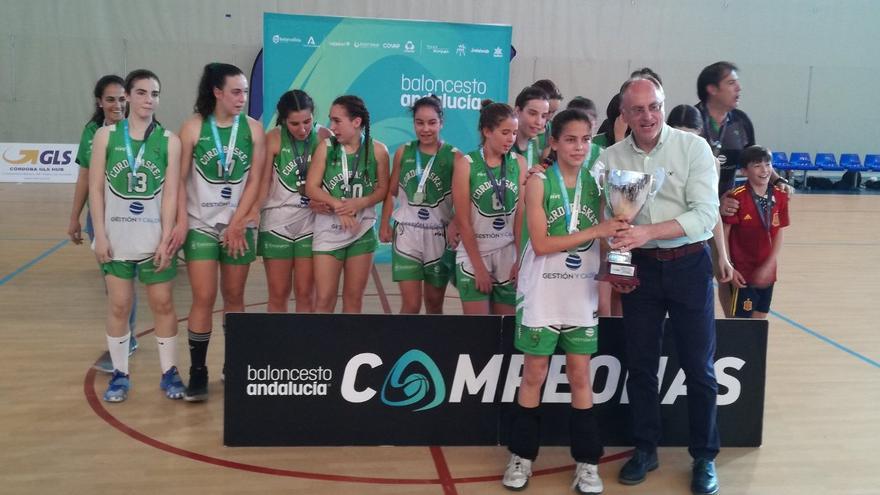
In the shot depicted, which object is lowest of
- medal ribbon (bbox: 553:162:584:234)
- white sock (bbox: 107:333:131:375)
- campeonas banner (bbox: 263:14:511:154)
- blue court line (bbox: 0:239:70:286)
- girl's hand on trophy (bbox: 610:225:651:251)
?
blue court line (bbox: 0:239:70:286)

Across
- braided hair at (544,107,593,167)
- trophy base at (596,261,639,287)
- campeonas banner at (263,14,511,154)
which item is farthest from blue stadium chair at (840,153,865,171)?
trophy base at (596,261,639,287)

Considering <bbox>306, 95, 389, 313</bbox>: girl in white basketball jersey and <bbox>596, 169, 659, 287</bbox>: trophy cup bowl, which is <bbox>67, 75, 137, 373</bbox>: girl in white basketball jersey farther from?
<bbox>596, 169, 659, 287</bbox>: trophy cup bowl

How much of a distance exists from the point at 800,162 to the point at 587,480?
14.2 meters

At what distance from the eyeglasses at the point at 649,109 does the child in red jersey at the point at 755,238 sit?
1435 mm

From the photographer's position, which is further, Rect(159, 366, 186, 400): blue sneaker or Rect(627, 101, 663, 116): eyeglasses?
Rect(159, 366, 186, 400): blue sneaker

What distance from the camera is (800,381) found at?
15.2ft

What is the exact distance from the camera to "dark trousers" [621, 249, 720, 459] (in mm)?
3078

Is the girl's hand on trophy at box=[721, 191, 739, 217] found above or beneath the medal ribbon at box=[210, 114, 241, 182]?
beneath

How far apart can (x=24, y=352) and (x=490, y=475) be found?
313 centimetres

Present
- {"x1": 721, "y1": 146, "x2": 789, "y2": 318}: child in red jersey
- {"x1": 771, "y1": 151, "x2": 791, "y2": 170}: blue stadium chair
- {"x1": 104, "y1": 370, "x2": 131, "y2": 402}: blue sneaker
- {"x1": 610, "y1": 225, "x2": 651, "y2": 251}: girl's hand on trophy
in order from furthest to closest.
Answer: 1. {"x1": 771, "y1": 151, "x2": 791, "y2": 170}: blue stadium chair
2. {"x1": 721, "y1": 146, "x2": 789, "y2": 318}: child in red jersey
3. {"x1": 104, "y1": 370, "x2": 131, "y2": 402}: blue sneaker
4. {"x1": 610, "y1": 225, "x2": 651, "y2": 251}: girl's hand on trophy

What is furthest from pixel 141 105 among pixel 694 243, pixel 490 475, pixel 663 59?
pixel 663 59

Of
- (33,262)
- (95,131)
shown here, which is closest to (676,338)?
(95,131)

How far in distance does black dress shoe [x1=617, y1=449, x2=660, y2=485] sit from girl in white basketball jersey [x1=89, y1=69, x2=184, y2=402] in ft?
7.67

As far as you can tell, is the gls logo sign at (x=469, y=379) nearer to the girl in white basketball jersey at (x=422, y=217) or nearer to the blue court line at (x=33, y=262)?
the girl in white basketball jersey at (x=422, y=217)
